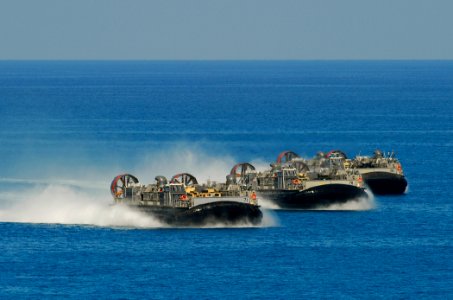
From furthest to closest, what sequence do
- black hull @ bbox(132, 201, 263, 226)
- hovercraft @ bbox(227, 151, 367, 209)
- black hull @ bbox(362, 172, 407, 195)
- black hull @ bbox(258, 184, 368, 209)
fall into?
1. black hull @ bbox(362, 172, 407, 195)
2. hovercraft @ bbox(227, 151, 367, 209)
3. black hull @ bbox(258, 184, 368, 209)
4. black hull @ bbox(132, 201, 263, 226)

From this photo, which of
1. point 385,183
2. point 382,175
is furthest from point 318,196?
point 382,175

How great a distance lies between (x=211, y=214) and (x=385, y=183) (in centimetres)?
3420

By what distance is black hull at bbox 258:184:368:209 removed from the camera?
407 feet

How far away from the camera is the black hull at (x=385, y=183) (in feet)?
447

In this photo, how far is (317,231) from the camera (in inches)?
4331

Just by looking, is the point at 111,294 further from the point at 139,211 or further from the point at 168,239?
Result: the point at 139,211

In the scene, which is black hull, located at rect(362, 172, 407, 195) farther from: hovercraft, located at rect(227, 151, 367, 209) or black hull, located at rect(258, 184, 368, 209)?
black hull, located at rect(258, 184, 368, 209)

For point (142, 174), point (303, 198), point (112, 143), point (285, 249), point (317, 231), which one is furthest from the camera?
point (112, 143)

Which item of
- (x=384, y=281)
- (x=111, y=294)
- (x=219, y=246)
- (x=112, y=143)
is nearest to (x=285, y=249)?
(x=219, y=246)

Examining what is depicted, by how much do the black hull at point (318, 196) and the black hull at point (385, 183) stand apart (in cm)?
1218

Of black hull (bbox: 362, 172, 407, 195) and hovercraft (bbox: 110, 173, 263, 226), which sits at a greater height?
black hull (bbox: 362, 172, 407, 195)

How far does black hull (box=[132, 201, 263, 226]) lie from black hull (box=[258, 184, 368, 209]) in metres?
15.7

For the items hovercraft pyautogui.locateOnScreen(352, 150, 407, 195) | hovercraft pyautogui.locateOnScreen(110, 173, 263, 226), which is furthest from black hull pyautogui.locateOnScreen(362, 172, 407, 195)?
hovercraft pyautogui.locateOnScreen(110, 173, 263, 226)

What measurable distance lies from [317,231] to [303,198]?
48.1ft
